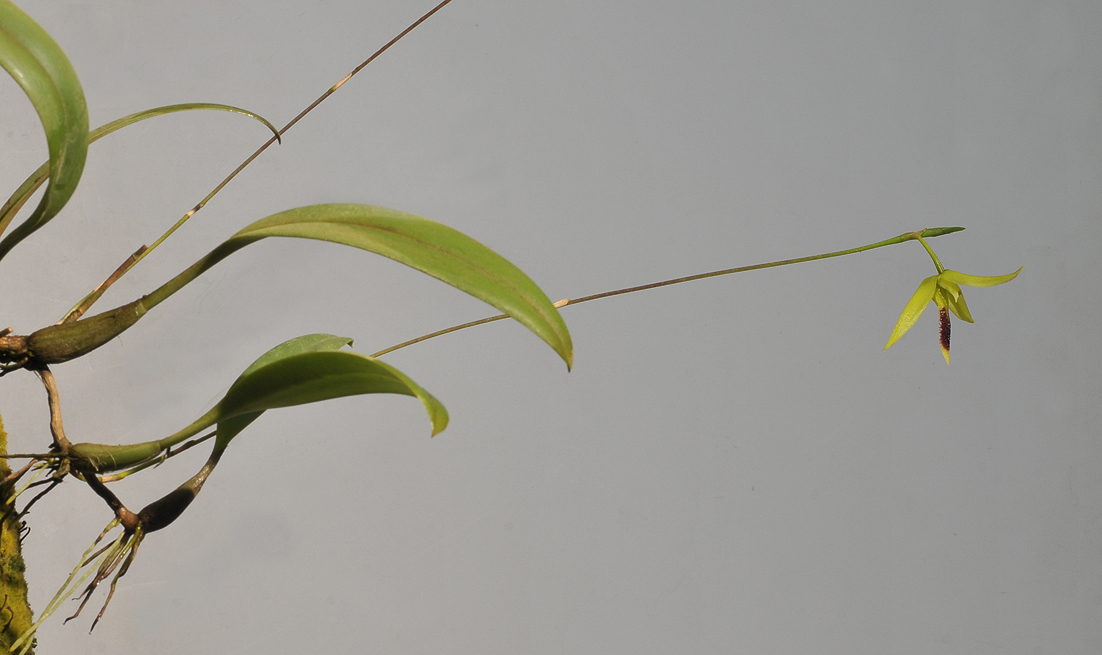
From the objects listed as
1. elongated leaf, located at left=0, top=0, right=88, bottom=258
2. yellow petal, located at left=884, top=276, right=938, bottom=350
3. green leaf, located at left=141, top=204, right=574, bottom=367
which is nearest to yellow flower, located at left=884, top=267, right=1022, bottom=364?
yellow petal, located at left=884, top=276, right=938, bottom=350

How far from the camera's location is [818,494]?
4.94 ft

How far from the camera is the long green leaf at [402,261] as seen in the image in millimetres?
399

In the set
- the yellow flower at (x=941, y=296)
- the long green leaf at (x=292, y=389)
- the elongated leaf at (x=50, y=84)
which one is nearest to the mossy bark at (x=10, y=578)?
the long green leaf at (x=292, y=389)

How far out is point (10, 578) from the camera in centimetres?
56

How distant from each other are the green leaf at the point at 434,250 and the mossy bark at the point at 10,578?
0.84 ft

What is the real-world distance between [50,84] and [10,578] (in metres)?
0.40

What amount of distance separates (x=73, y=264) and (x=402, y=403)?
0.61 metres

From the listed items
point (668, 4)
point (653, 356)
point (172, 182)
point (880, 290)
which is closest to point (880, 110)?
point (880, 290)

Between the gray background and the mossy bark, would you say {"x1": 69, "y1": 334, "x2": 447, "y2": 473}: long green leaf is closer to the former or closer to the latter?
the mossy bark

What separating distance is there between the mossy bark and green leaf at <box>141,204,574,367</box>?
0.84 ft

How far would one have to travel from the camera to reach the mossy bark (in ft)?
1.65

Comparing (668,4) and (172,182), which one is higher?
(668,4)

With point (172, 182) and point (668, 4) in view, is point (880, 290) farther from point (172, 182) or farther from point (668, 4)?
point (172, 182)

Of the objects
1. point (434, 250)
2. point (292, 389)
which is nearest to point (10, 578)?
point (292, 389)
